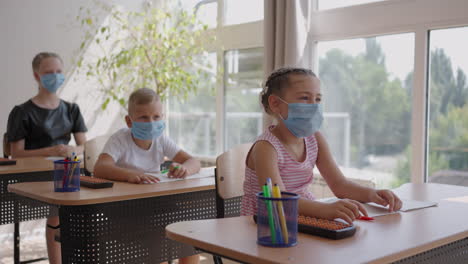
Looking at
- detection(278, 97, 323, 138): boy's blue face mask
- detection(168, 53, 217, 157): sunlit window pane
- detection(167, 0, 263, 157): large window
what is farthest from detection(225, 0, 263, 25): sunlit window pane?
detection(278, 97, 323, 138): boy's blue face mask

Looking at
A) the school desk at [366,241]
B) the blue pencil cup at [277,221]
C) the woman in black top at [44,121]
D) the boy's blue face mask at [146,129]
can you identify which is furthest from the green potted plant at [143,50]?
the blue pencil cup at [277,221]

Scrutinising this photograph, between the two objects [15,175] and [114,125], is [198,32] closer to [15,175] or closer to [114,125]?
[114,125]

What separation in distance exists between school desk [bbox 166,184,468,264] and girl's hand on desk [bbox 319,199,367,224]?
4 centimetres

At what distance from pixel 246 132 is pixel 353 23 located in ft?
4.74

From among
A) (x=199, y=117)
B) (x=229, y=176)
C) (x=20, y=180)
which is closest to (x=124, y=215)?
(x=229, y=176)

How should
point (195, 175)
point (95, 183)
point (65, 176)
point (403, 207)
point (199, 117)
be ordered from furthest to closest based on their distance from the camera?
point (199, 117), point (195, 175), point (95, 183), point (65, 176), point (403, 207)

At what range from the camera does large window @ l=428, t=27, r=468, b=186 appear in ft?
9.97

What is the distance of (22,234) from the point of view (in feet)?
14.7

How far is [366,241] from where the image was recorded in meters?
1.32

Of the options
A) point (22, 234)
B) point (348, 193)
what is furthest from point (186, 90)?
point (348, 193)

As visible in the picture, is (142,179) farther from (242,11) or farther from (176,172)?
(242,11)

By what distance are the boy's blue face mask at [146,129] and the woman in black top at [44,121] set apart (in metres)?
0.79

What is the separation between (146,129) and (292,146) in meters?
1.00

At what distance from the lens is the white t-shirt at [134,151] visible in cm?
278
